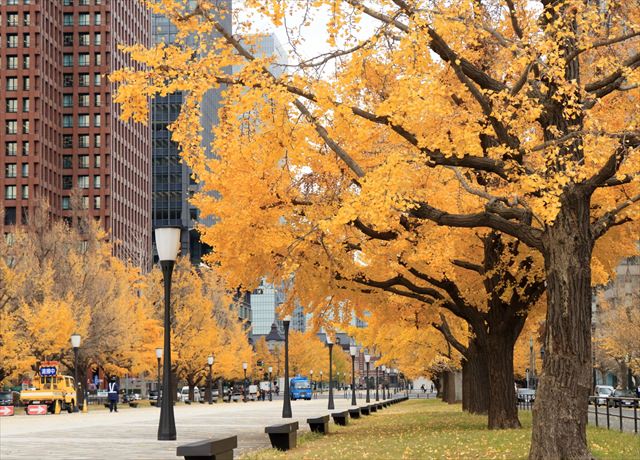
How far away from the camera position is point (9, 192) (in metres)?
126

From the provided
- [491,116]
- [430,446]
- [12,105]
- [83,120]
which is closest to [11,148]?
[12,105]

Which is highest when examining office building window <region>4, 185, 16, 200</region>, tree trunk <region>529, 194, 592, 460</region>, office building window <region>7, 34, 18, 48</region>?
office building window <region>7, 34, 18, 48</region>

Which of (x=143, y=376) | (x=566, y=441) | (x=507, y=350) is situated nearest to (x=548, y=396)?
(x=566, y=441)

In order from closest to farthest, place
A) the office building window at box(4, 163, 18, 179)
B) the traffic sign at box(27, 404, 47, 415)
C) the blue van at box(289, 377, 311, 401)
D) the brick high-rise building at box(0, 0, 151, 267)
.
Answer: the traffic sign at box(27, 404, 47, 415), the blue van at box(289, 377, 311, 401), the office building window at box(4, 163, 18, 179), the brick high-rise building at box(0, 0, 151, 267)

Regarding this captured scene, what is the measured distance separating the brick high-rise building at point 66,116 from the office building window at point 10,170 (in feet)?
0.43

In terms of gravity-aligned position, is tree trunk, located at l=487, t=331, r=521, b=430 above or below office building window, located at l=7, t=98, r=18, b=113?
below

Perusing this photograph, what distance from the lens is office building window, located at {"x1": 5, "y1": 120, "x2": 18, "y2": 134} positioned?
419ft

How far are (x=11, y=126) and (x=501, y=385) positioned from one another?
113 meters

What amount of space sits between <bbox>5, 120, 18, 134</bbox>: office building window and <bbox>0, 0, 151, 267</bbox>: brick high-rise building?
129 mm

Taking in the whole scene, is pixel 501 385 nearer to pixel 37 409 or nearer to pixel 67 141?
pixel 37 409

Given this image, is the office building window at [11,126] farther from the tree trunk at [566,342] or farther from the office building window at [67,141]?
the tree trunk at [566,342]

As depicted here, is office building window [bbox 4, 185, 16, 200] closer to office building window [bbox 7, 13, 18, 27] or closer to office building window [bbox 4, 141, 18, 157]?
office building window [bbox 4, 141, 18, 157]

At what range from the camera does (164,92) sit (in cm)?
1523

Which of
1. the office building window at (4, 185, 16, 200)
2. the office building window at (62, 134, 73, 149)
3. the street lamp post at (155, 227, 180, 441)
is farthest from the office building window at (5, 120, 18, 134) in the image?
the street lamp post at (155, 227, 180, 441)
